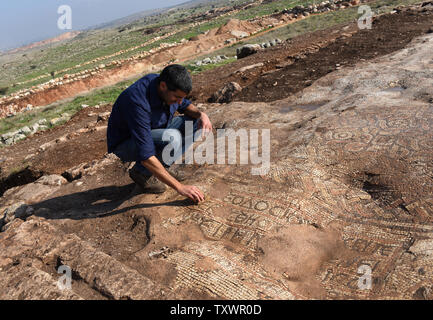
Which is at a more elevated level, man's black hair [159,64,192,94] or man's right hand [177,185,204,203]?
man's black hair [159,64,192,94]

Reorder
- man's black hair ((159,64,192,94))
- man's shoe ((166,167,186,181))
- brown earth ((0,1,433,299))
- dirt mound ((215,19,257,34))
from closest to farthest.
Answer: brown earth ((0,1,433,299))
man's black hair ((159,64,192,94))
man's shoe ((166,167,186,181))
dirt mound ((215,19,257,34))

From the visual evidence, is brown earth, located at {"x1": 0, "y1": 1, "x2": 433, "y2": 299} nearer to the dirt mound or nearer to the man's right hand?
the man's right hand

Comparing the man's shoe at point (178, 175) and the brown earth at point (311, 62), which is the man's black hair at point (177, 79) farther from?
the brown earth at point (311, 62)

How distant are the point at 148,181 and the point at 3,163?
18.7 ft

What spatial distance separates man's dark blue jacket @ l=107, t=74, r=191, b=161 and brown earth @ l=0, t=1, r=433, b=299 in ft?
2.27

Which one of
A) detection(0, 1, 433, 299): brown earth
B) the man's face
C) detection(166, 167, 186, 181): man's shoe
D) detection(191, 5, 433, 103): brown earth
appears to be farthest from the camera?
detection(191, 5, 433, 103): brown earth

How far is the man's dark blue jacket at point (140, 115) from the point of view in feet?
9.67

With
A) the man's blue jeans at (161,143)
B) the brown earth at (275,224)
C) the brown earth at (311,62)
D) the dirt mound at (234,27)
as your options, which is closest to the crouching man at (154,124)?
the man's blue jeans at (161,143)

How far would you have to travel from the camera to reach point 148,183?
12.0 ft

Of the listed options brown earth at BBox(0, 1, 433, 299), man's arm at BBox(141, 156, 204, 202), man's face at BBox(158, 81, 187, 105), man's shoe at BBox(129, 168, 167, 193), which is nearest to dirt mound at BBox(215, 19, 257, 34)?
brown earth at BBox(0, 1, 433, 299)

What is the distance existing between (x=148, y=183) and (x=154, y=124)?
0.65 meters

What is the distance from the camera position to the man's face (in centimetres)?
296
